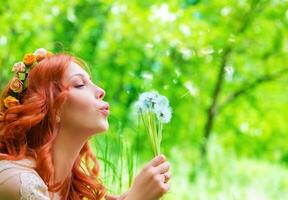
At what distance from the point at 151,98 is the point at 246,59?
4624 mm

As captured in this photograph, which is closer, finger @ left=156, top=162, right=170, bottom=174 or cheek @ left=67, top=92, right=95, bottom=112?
finger @ left=156, top=162, right=170, bottom=174

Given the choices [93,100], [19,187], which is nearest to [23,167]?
[19,187]

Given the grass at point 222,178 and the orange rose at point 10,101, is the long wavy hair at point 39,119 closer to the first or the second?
the orange rose at point 10,101

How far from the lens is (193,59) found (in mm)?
6023

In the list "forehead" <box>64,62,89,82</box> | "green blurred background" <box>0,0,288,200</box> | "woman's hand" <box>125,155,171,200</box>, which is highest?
"green blurred background" <box>0,0,288,200</box>

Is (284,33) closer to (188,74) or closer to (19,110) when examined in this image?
(188,74)

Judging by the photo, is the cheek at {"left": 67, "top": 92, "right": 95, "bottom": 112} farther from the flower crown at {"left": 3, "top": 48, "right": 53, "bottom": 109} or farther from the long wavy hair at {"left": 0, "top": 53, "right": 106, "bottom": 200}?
the flower crown at {"left": 3, "top": 48, "right": 53, "bottom": 109}

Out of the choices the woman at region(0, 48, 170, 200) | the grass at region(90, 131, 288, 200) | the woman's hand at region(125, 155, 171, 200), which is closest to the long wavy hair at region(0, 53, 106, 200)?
the woman at region(0, 48, 170, 200)

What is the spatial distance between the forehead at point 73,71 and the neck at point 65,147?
0.15 metres

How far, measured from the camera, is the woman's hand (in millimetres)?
1661

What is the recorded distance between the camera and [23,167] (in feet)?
5.71

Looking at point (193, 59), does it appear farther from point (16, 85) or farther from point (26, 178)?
point (26, 178)

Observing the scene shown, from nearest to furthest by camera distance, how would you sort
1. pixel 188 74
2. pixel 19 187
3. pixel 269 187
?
pixel 19 187 → pixel 269 187 → pixel 188 74

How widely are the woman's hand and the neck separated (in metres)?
0.22
